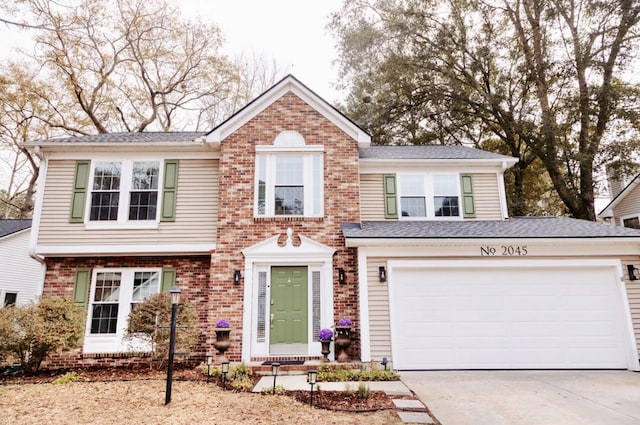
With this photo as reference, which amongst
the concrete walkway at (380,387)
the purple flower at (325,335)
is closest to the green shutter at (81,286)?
the concrete walkway at (380,387)

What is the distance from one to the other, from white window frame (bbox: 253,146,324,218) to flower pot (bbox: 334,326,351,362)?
9.65 ft

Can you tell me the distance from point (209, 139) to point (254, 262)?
3487mm

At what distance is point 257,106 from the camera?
10.1 m

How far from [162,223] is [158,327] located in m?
2.80

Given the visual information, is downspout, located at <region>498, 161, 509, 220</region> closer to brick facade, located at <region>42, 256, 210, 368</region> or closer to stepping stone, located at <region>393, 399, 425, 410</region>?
stepping stone, located at <region>393, 399, 425, 410</region>

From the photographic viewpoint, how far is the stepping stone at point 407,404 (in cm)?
552

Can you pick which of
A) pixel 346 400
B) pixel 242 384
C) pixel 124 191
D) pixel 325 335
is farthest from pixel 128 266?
pixel 346 400

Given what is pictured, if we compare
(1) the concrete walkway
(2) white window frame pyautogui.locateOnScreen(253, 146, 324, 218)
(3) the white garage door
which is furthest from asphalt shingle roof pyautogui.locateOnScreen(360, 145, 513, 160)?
(1) the concrete walkway

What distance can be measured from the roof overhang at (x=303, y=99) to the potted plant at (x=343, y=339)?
15.7ft

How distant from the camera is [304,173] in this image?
32.3 feet

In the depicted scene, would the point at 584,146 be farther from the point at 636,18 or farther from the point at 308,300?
the point at 308,300

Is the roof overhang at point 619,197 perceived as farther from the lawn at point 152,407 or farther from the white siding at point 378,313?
the lawn at point 152,407

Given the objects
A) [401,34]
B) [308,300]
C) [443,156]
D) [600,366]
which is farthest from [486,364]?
[401,34]

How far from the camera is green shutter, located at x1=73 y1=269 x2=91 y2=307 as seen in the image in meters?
9.31
